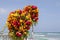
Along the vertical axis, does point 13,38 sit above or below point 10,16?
below

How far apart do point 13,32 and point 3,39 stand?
3282 mm

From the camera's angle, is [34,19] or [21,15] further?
[34,19]

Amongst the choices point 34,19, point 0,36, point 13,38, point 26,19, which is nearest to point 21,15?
point 26,19

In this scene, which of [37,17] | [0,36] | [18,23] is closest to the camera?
[18,23]

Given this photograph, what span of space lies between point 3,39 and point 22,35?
3.34 m

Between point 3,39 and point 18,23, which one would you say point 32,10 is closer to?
point 18,23

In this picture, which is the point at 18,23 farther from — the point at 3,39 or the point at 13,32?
the point at 3,39

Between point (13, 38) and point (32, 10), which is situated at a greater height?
point (32, 10)

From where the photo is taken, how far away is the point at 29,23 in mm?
4477

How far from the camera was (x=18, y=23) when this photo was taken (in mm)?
4457

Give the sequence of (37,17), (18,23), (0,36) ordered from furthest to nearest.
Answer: (0,36), (37,17), (18,23)

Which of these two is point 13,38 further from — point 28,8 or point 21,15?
point 28,8

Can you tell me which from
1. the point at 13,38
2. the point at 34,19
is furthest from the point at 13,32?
the point at 34,19

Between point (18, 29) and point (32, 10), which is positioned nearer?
point (18, 29)
